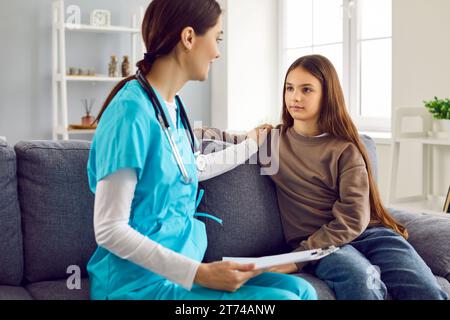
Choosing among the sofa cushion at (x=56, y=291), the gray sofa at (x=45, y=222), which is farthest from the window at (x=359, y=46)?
the sofa cushion at (x=56, y=291)

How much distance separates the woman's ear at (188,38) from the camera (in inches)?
53.1

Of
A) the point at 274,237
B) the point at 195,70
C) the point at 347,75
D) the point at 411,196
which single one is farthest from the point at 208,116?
the point at 195,70

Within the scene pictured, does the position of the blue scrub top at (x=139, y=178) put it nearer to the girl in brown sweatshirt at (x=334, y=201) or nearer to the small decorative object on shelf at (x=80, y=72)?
the girl in brown sweatshirt at (x=334, y=201)

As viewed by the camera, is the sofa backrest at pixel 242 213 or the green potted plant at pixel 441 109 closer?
the sofa backrest at pixel 242 213

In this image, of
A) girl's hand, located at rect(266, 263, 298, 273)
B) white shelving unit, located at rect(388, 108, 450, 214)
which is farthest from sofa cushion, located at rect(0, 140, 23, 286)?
white shelving unit, located at rect(388, 108, 450, 214)

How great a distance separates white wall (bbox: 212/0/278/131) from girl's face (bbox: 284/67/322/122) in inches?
113

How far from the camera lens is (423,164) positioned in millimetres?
3234

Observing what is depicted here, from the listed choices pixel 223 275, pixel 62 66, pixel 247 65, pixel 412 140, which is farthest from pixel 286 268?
pixel 247 65

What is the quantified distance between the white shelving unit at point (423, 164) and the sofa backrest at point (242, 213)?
50.0 inches

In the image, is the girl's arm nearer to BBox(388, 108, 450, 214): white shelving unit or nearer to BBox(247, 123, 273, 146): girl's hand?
BBox(247, 123, 273, 146): girl's hand

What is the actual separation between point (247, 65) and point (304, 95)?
2.97 meters

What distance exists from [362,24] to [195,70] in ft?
9.69

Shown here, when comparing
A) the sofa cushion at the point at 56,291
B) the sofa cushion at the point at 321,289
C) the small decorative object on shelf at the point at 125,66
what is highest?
the small decorative object on shelf at the point at 125,66

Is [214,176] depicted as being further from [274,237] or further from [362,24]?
[362,24]
